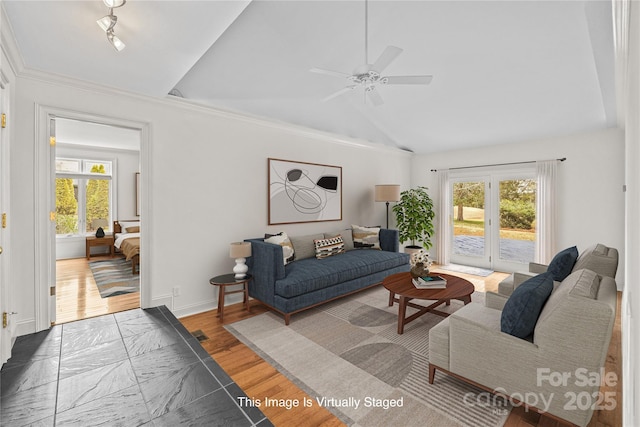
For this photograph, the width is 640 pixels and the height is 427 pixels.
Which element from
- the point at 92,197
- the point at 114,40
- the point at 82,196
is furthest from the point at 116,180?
the point at 114,40

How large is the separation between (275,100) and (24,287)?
3259 mm

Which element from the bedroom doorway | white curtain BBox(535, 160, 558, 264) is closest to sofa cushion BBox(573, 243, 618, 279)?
white curtain BBox(535, 160, 558, 264)

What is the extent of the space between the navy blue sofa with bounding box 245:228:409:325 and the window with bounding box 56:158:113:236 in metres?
5.46

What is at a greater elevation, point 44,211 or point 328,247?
point 44,211

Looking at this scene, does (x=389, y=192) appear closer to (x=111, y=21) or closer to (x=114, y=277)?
(x=111, y=21)

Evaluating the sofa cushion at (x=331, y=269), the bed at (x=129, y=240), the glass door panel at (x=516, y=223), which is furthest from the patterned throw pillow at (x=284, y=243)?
the glass door panel at (x=516, y=223)

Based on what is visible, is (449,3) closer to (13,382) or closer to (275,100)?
(275,100)

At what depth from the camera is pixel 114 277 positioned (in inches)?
185

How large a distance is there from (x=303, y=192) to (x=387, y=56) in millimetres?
2677

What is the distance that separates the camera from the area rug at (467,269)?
204 inches

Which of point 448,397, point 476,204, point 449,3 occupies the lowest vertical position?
point 448,397

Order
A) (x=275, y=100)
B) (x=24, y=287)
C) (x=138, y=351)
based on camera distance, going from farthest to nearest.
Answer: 1. (x=275, y=100)
2. (x=24, y=287)
3. (x=138, y=351)

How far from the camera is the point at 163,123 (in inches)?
125

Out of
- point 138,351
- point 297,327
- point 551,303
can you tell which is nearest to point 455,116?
point 551,303
